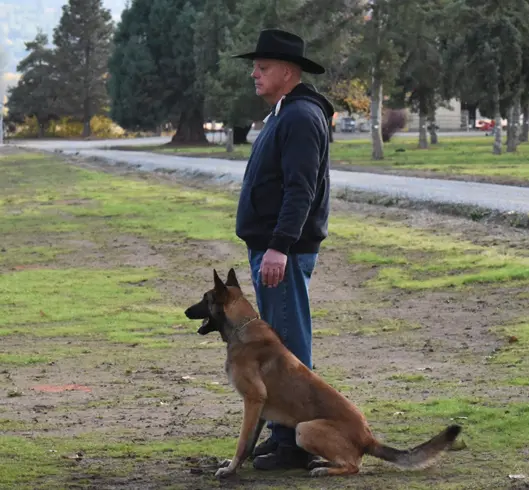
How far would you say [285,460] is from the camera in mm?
6949

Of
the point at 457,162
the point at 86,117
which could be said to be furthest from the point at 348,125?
the point at 457,162

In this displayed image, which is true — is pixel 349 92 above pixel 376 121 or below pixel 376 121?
above

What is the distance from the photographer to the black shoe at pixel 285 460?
695 centimetres

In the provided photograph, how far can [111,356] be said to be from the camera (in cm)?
1166

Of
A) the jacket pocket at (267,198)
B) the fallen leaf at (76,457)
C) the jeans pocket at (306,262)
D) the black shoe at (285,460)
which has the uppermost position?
the jacket pocket at (267,198)

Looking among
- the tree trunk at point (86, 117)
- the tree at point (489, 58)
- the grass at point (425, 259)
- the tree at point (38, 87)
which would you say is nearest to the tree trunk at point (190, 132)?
the tree at point (489, 58)

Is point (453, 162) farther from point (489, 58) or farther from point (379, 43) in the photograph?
point (379, 43)

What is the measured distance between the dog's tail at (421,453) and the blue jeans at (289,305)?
2.08ft

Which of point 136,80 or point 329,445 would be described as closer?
point 329,445

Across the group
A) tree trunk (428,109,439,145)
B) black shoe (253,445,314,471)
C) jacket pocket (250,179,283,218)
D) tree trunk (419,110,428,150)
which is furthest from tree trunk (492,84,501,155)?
black shoe (253,445,314,471)

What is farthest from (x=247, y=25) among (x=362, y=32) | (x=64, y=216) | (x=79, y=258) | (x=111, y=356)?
(x=111, y=356)

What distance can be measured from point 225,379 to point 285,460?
3282 millimetres

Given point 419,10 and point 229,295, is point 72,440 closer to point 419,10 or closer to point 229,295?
point 229,295

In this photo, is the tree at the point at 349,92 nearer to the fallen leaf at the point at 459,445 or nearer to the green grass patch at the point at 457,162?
the green grass patch at the point at 457,162
